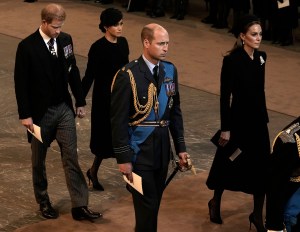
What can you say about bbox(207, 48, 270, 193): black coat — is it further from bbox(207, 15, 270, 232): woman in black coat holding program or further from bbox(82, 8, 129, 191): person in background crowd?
bbox(82, 8, 129, 191): person in background crowd

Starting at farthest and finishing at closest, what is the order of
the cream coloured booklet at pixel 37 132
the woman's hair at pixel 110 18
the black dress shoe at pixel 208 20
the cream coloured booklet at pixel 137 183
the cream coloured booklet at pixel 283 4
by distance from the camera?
the black dress shoe at pixel 208 20 → the cream coloured booklet at pixel 283 4 → the woman's hair at pixel 110 18 → the cream coloured booklet at pixel 37 132 → the cream coloured booklet at pixel 137 183

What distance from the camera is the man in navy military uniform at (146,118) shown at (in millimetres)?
6605

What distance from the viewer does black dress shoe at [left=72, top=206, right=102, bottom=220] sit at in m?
8.10

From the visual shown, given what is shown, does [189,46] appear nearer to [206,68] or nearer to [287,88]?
[206,68]

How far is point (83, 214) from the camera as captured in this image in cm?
812

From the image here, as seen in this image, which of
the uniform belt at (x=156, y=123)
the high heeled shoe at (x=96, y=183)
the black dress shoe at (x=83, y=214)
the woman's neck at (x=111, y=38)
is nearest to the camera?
the uniform belt at (x=156, y=123)

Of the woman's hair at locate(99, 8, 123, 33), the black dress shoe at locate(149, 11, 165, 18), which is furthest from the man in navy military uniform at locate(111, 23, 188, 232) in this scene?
the black dress shoe at locate(149, 11, 165, 18)

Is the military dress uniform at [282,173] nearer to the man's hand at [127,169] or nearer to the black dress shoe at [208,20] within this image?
the man's hand at [127,169]

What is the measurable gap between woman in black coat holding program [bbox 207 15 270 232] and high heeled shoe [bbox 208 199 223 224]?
289 millimetres

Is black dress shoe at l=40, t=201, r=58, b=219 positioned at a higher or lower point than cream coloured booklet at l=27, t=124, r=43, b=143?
lower

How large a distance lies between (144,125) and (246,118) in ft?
4.57

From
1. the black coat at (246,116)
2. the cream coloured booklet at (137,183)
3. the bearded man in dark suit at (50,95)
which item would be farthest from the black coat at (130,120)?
the bearded man in dark suit at (50,95)

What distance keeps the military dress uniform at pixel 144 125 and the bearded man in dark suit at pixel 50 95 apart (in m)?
1.24

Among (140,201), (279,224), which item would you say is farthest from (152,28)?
(279,224)
